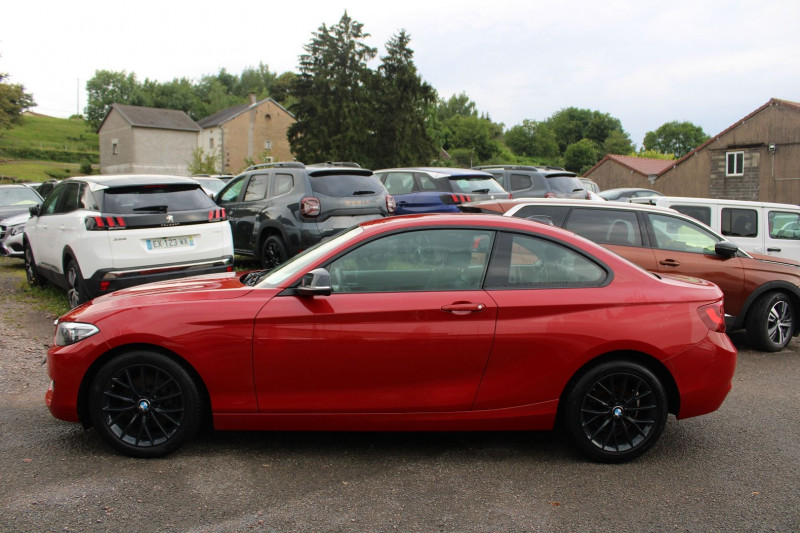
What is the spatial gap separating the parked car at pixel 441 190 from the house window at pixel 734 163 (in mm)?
35725

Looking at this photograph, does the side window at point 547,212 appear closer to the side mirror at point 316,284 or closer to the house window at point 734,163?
the side mirror at point 316,284

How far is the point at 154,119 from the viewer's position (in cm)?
7294

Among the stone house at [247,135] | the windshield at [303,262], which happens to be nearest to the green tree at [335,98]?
the stone house at [247,135]

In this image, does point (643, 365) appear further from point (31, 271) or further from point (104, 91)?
point (104, 91)

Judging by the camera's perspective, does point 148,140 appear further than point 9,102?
Yes

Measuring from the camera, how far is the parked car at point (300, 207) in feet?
32.9

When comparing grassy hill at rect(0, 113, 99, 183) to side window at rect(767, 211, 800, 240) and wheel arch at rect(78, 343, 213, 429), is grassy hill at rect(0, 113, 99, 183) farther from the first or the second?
wheel arch at rect(78, 343, 213, 429)

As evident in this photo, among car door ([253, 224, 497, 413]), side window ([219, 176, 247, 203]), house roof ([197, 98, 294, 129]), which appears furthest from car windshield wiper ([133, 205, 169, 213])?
house roof ([197, 98, 294, 129])

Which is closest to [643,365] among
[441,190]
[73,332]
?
[73,332]

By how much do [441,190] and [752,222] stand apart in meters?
5.49

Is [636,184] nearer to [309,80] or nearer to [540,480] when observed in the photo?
[309,80]

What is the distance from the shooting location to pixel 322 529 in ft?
11.1

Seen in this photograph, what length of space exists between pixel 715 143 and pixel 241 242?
41.3 metres

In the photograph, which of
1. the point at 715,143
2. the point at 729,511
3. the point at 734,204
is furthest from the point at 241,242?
the point at 715,143
